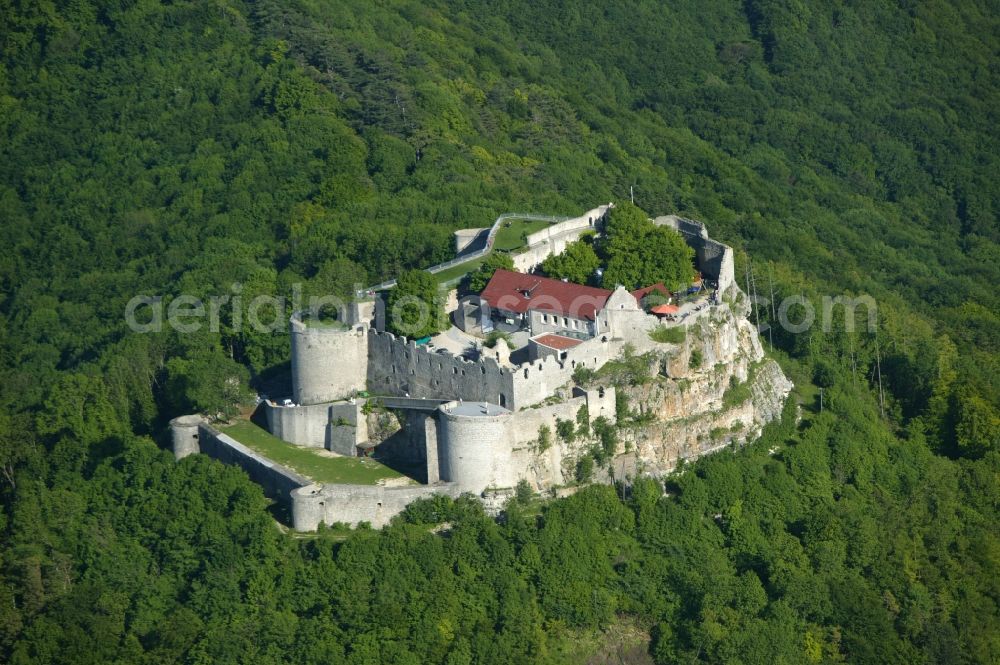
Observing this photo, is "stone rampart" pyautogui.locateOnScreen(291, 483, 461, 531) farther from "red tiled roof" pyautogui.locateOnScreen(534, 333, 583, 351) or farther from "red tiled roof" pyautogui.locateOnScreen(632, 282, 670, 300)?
"red tiled roof" pyautogui.locateOnScreen(632, 282, 670, 300)

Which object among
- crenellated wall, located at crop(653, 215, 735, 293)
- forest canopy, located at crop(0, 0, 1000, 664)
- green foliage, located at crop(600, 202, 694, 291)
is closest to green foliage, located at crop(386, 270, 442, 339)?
forest canopy, located at crop(0, 0, 1000, 664)

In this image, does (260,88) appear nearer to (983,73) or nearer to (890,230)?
A: (890,230)

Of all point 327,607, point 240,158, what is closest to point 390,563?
point 327,607

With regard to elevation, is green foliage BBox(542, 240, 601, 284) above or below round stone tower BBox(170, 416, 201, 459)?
above

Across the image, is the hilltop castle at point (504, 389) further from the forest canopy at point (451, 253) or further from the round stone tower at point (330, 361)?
the forest canopy at point (451, 253)

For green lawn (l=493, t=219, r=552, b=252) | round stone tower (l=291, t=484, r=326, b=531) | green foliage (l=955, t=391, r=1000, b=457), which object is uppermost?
green lawn (l=493, t=219, r=552, b=252)

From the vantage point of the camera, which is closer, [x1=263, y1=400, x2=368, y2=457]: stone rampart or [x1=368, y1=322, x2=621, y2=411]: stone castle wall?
[x1=368, y1=322, x2=621, y2=411]: stone castle wall
